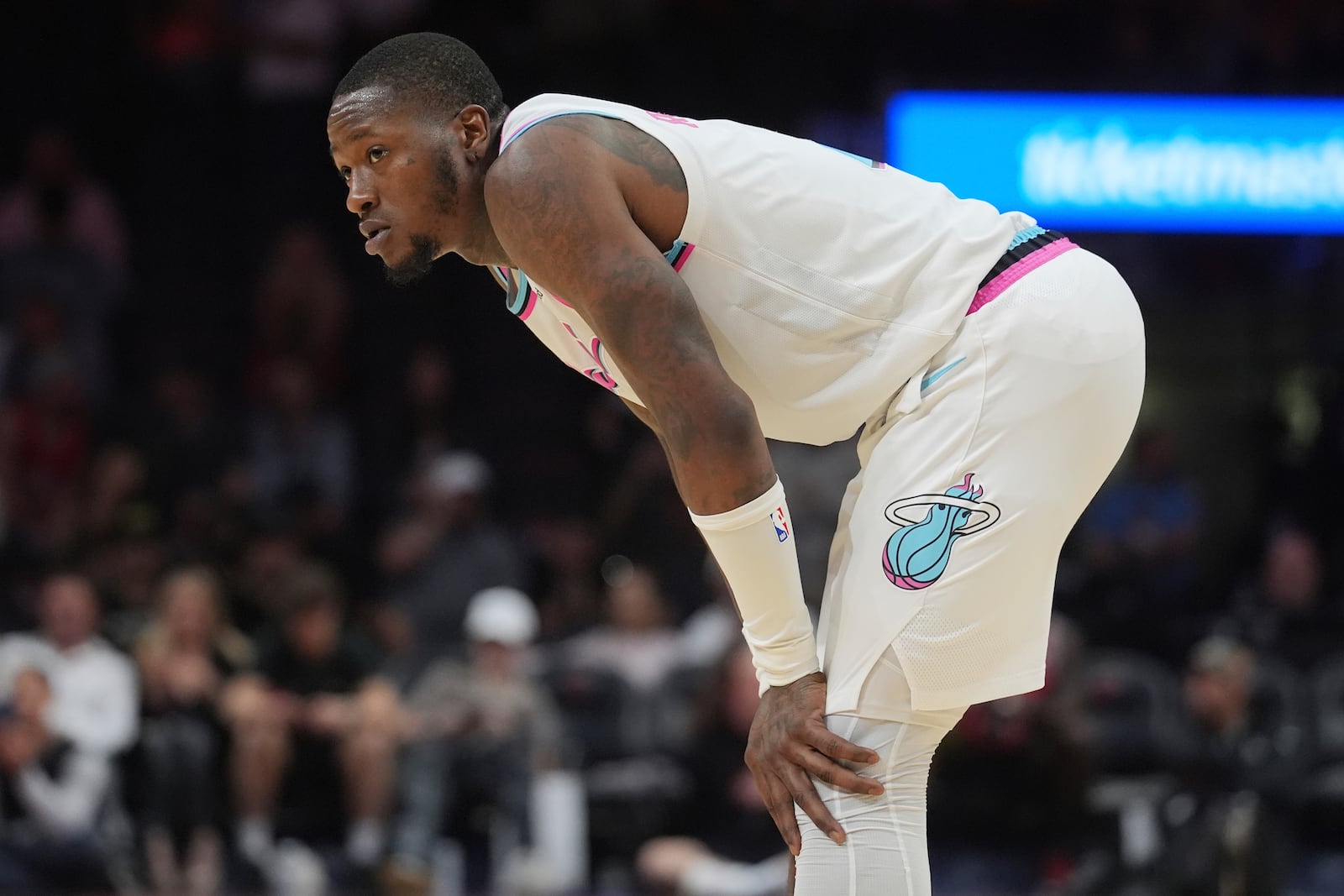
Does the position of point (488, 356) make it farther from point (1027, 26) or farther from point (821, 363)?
point (821, 363)

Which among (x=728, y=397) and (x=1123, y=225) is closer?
(x=728, y=397)

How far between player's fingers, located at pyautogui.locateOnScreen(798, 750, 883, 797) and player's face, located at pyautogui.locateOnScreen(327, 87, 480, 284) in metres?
1.15

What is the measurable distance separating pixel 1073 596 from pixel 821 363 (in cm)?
808

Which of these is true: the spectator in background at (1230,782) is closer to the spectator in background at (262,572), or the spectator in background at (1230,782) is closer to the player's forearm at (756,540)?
the spectator in background at (262,572)

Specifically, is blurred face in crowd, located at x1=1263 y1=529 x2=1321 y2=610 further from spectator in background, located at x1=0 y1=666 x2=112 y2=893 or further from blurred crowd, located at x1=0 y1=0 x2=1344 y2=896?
spectator in background, located at x1=0 y1=666 x2=112 y2=893

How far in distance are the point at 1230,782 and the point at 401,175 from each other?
6923 mm

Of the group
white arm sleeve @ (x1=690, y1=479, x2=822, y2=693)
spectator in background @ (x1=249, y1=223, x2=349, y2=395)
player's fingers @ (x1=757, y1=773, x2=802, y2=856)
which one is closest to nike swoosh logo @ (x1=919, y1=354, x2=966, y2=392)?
white arm sleeve @ (x1=690, y1=479, x2=822, y2=693)

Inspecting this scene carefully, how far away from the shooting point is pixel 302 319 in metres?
11.6

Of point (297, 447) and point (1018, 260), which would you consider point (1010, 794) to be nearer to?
point (297, 447)

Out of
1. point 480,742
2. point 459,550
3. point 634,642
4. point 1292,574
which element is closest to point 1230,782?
point 1292,574

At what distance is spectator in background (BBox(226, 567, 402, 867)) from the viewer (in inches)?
353

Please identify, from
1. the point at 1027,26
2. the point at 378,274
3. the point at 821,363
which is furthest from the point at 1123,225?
the point at 821,363

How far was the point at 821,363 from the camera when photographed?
3.13 metres

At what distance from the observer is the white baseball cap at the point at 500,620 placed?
9.44 m
